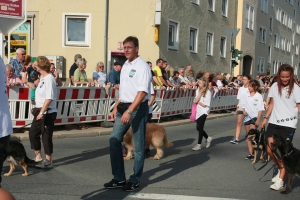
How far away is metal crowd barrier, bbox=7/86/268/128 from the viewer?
1085cm

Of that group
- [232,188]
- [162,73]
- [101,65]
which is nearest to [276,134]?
[232,188]

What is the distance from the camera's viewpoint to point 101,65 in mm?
14492

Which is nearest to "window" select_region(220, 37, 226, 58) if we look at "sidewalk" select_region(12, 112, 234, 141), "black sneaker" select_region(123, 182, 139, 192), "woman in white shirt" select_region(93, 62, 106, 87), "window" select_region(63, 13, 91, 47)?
"window" select_region(63, 13, 91, 47)

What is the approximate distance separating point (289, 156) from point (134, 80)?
2.45 metres

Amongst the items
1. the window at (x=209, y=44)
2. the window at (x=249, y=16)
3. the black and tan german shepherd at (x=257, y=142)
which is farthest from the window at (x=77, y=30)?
the window at (x=249, y=16)

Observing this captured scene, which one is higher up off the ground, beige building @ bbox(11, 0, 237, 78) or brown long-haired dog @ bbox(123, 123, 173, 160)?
beige building @ bbox(11, 0, 237, 78)

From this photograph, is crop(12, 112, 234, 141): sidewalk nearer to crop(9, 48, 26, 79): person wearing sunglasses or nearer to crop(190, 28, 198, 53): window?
crop(9, 48, 26, 79): person wearing sunglasses

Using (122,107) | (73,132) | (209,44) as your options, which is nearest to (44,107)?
(122,107)

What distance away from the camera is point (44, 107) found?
692 centimetres

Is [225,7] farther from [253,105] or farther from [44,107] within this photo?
[44,107]

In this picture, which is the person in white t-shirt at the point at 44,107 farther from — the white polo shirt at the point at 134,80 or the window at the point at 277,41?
the window at the point at 277,41

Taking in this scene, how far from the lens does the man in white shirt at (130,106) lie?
18.8 feet

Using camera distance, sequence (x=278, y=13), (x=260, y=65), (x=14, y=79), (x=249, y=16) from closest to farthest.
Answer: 1. (x=14, y=79)
2. (x=249, y=16)
3. (x=260, y=65)
4. (x=278, y=13)

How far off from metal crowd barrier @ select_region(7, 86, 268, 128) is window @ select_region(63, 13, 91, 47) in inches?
251
